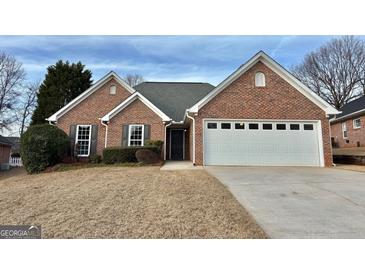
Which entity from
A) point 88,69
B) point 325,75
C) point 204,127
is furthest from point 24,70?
point 325,75

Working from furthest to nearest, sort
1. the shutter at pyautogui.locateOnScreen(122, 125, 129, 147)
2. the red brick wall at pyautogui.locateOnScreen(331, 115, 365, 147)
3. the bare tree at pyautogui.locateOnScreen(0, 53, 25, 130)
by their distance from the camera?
the bare tree at pyautogui.locateOnScreen(0, 53, 25, 130), the red brick wall at pyautogui.locateOnScreen(331, 115, 365, 147), the shutter at pyautogui.locateOnScreen(122, 125, 129, 147)

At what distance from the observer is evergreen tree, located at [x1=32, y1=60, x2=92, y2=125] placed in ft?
70.5

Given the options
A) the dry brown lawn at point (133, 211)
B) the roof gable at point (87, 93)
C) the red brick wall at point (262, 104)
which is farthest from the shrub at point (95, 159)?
the red brick wall at point (262, 104)

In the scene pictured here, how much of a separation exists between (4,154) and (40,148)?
13.4 meters

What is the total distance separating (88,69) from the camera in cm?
2505

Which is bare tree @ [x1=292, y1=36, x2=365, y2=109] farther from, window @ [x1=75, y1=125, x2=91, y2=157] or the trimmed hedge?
window @ [x1=75, y1=125, x2=91, y2=157]

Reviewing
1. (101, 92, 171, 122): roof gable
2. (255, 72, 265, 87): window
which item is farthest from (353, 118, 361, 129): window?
(101, 92, 171, 122): roof gable

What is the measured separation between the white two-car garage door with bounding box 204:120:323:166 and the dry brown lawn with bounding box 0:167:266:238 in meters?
4.75

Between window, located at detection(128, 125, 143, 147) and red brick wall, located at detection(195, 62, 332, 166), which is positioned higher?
red brick wall, located at detection(195, 62, 332, 166)

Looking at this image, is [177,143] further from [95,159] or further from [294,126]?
[294,126]

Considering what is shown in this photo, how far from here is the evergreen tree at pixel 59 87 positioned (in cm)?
2149

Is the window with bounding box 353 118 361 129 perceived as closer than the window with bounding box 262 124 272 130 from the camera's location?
No

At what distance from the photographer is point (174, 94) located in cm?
1862

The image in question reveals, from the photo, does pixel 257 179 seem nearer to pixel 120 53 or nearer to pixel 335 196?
pixel 335 196
